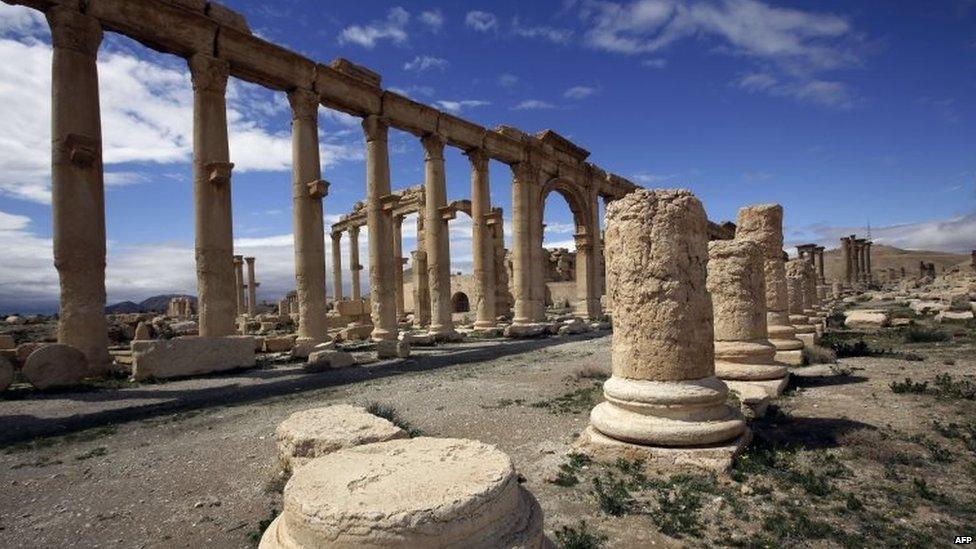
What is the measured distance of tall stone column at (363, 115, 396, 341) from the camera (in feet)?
53.6

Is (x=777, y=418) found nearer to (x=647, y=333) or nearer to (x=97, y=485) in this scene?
(x=647, y=333)

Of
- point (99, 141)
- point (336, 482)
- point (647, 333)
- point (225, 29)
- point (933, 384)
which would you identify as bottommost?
point (933, 384)

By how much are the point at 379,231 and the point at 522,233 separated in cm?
710

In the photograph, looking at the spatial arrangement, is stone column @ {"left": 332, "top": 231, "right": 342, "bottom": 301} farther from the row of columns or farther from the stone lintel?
the row of columns

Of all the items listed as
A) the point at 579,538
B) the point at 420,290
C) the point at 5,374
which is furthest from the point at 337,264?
the point at 579,538

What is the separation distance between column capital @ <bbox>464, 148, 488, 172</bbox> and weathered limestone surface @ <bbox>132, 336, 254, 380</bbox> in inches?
438

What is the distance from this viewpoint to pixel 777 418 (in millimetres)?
6359

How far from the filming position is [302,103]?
47.5 feet

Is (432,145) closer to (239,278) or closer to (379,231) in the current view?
(379,231)

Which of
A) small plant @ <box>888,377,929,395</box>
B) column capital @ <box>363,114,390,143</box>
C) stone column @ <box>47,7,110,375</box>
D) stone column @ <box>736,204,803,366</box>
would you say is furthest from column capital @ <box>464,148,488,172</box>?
small plant @ <box>888,377,929,395</box>

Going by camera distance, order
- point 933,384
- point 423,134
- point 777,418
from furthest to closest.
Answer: point 423,134, point 933,384, point 777,418

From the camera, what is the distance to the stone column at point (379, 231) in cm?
1633

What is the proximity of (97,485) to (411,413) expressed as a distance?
354 cm

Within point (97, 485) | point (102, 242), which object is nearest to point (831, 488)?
point (97, 485)
